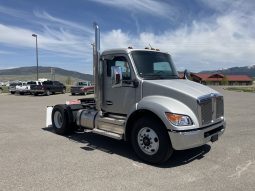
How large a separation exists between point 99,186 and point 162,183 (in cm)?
111

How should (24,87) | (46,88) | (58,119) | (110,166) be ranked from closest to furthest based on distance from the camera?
(110,166) < (58,119) < (46,88) < (24,87)

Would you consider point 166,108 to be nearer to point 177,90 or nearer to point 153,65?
point 177,90

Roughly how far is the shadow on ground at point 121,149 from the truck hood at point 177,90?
1.30 meters

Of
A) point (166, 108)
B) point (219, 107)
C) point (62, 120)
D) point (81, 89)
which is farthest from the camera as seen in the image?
point (81, 89)

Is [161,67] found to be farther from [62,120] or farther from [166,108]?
[62,120]

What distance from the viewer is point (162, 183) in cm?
592

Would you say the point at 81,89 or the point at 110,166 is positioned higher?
the point at 81,89

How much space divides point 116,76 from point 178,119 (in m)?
1.93

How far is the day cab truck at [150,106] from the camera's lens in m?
6.80

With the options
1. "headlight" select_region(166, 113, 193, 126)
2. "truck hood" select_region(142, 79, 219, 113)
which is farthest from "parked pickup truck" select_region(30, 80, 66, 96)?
"headlight" select_region(166, 113, 193, 126)

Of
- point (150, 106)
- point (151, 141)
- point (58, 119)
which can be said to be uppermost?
point (150, 106)

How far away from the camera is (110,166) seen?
6.91 meters

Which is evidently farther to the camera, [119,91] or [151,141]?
[119,91]

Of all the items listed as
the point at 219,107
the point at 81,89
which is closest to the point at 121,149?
the point at 219,107
